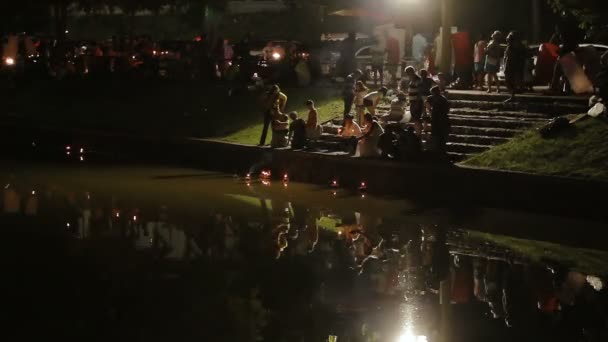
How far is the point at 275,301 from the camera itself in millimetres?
12672

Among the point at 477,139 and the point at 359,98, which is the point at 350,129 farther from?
the point at 477,139

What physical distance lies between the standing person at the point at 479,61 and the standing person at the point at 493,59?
1.05 m

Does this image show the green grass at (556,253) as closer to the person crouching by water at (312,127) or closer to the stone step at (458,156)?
the stone step at (458,156)

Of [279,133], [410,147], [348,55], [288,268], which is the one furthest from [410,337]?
[348,55]

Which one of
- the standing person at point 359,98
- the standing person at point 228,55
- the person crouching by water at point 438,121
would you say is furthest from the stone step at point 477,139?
the standing person at point 228,55

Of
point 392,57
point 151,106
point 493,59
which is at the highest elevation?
point 493,59

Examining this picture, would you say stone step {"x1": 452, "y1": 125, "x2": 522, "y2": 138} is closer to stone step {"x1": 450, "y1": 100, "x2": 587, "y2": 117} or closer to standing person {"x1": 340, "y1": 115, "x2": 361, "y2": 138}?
stone step {"x1": 450, "y1": 100, "x2": 587, "y2": 117}

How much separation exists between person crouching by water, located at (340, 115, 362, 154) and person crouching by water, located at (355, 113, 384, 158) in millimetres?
607

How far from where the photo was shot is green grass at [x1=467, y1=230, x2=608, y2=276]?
15000 mm

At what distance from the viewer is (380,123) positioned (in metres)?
25.9

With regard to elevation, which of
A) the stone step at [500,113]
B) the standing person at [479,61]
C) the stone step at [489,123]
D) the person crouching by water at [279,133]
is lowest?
the person crouching by water at [279,133]

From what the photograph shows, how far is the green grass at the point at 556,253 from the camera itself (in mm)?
15000

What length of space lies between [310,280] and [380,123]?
1238cm

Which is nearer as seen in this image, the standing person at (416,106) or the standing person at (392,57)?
the standing person at (416,106)
